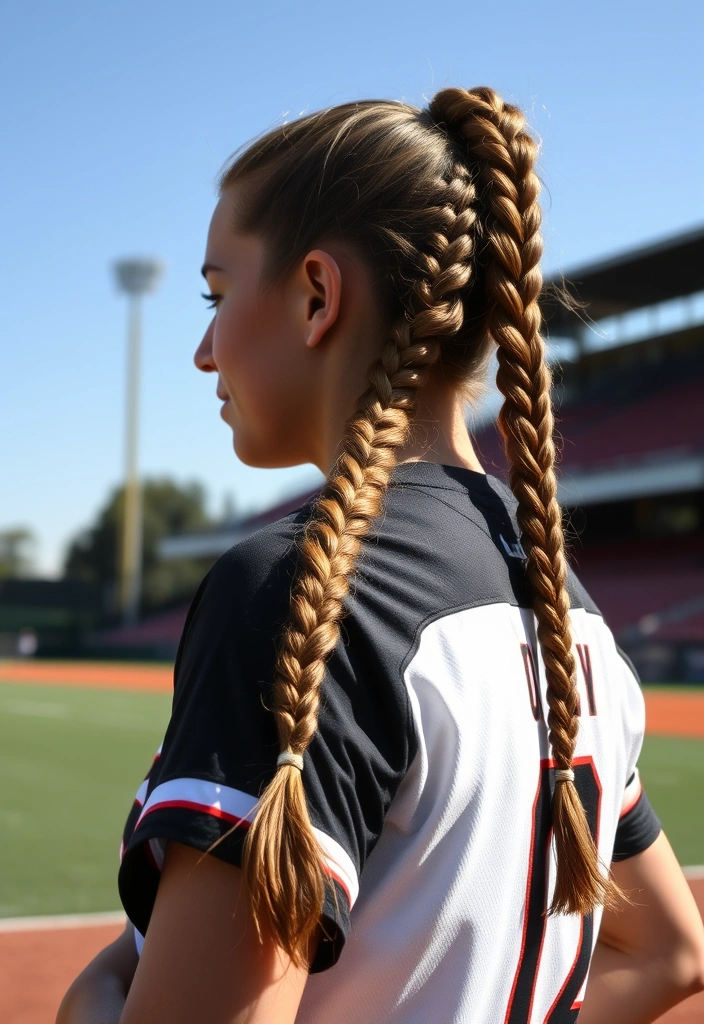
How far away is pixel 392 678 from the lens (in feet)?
3.35

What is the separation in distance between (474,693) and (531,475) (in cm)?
33

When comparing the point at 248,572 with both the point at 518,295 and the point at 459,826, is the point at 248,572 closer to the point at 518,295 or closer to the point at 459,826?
the point at 459,826

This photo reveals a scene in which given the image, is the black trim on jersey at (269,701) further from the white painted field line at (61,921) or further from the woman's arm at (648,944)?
the white painted field line at (61,921)

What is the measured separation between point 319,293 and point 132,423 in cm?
4425

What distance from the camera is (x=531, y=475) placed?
133 centimetres

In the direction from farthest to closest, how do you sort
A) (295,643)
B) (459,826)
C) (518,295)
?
(518,295) < (459,826) < (295,643)

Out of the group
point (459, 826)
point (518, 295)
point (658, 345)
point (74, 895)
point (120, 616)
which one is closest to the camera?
point (459, 826)

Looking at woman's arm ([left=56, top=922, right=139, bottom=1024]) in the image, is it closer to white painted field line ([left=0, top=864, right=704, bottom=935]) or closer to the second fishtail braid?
the second fishtail braid

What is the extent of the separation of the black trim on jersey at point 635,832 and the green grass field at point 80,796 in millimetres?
4765

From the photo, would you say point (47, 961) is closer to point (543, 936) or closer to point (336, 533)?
point (543, 936)

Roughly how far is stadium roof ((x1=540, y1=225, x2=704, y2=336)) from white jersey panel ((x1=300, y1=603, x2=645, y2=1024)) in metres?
25.5

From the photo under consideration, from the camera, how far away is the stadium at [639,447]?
81.6 ft

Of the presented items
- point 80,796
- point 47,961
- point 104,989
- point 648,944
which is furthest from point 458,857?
point 80,796

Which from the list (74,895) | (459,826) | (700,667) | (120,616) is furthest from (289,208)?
(120,616)
